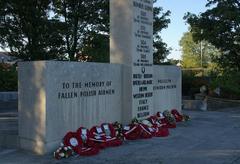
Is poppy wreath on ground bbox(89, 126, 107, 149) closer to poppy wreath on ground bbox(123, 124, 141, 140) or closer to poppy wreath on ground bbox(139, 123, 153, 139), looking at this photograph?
poppy wreath on ground bbox(123, 124, 141, 140)

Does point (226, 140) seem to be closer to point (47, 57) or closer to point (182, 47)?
point (47, 57)

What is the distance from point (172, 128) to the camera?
14.0 m

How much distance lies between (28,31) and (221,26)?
391 inches

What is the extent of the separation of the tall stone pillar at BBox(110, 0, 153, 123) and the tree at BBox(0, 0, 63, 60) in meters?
13.2

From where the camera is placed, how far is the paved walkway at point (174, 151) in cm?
941

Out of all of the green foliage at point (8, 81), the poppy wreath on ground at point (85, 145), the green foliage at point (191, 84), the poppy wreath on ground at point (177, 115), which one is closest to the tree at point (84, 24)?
the green foliage at point (8, 81)

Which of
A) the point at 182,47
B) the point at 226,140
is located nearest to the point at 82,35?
the point at 226,140

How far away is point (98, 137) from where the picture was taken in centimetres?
1095

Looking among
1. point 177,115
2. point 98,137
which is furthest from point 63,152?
point 177,115

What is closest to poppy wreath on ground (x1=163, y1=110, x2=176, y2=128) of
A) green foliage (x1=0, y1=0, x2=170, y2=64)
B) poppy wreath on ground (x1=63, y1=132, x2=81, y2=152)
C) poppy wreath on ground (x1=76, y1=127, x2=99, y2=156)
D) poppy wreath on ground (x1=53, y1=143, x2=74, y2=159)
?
poppy wreath on ground (x1=76, y1=127, x2=99, y2=156)

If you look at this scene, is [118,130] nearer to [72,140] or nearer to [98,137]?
[98,137]

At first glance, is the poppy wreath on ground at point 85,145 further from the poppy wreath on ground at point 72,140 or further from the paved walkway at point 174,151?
the paved walkway at point 174,151

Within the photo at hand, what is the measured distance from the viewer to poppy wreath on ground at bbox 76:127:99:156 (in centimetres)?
989

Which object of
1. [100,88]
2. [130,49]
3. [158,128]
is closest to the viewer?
[100,88]
